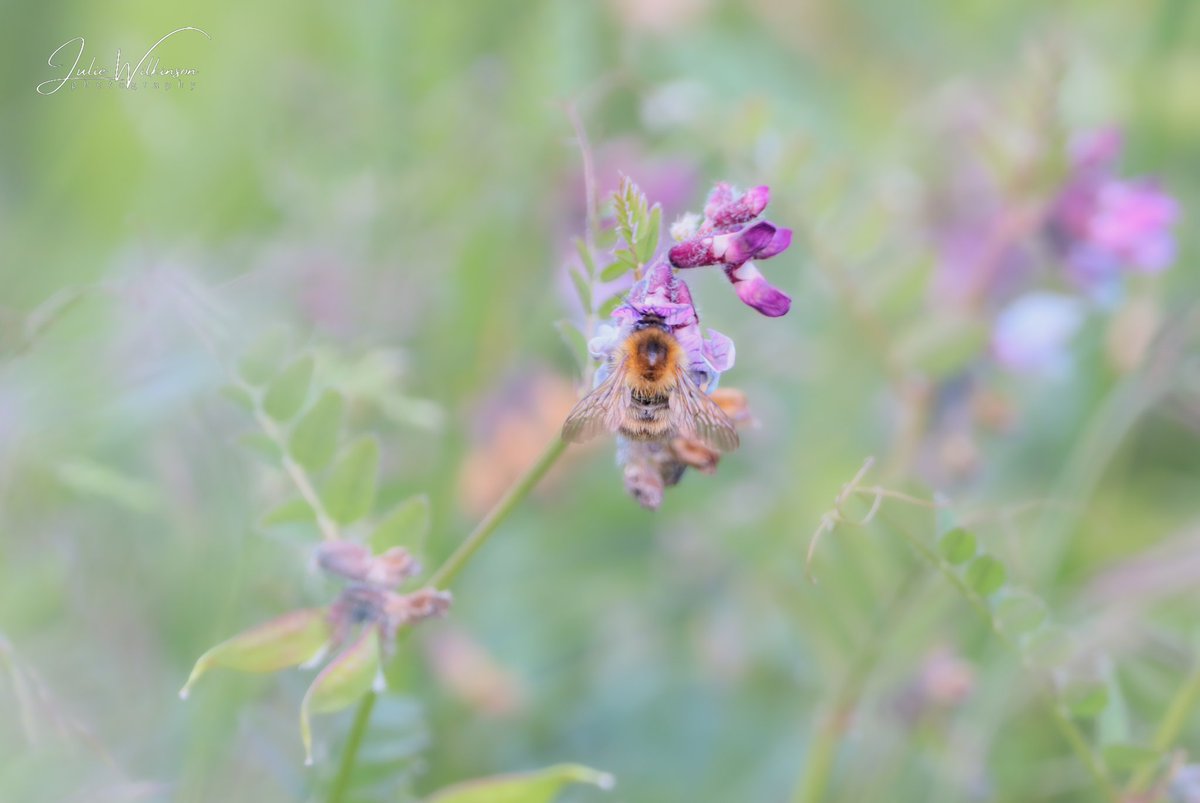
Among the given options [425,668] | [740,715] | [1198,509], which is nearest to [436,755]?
[425,668]

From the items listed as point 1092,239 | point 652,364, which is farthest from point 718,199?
point 1092,239

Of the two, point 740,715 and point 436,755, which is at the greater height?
point 740,715

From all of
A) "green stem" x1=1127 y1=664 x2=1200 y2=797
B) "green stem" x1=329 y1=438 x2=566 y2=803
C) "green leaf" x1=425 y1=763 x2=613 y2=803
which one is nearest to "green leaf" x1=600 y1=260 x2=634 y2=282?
"green stem" x1=329 y1=438 x2=566 y2=803

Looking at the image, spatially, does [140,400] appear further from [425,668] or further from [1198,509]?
[1198,509]

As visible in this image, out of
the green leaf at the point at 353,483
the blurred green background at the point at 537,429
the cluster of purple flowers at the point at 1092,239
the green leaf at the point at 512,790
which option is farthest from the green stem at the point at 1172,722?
the green leaf at the point at 353,483

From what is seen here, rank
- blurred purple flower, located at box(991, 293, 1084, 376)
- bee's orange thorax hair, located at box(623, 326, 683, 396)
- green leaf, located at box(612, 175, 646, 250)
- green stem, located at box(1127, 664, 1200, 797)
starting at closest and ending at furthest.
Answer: green leaf, located at box(612, 175, 646, 250) < bee's orange thorax hair, located at box(623, 326, 683, 396) < green stem, located at box(1127, 664, 1200, 797) < blurred purple flower, located at box(991, 293, 1084, 376)

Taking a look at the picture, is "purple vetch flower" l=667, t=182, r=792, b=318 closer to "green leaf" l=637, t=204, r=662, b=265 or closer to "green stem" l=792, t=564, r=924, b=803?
"green leaf" l=637, t=204, r=662, b=265

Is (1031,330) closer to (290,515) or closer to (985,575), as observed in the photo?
(985,575)

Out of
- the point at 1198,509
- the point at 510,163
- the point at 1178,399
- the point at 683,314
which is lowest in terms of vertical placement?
the point at 683,314
